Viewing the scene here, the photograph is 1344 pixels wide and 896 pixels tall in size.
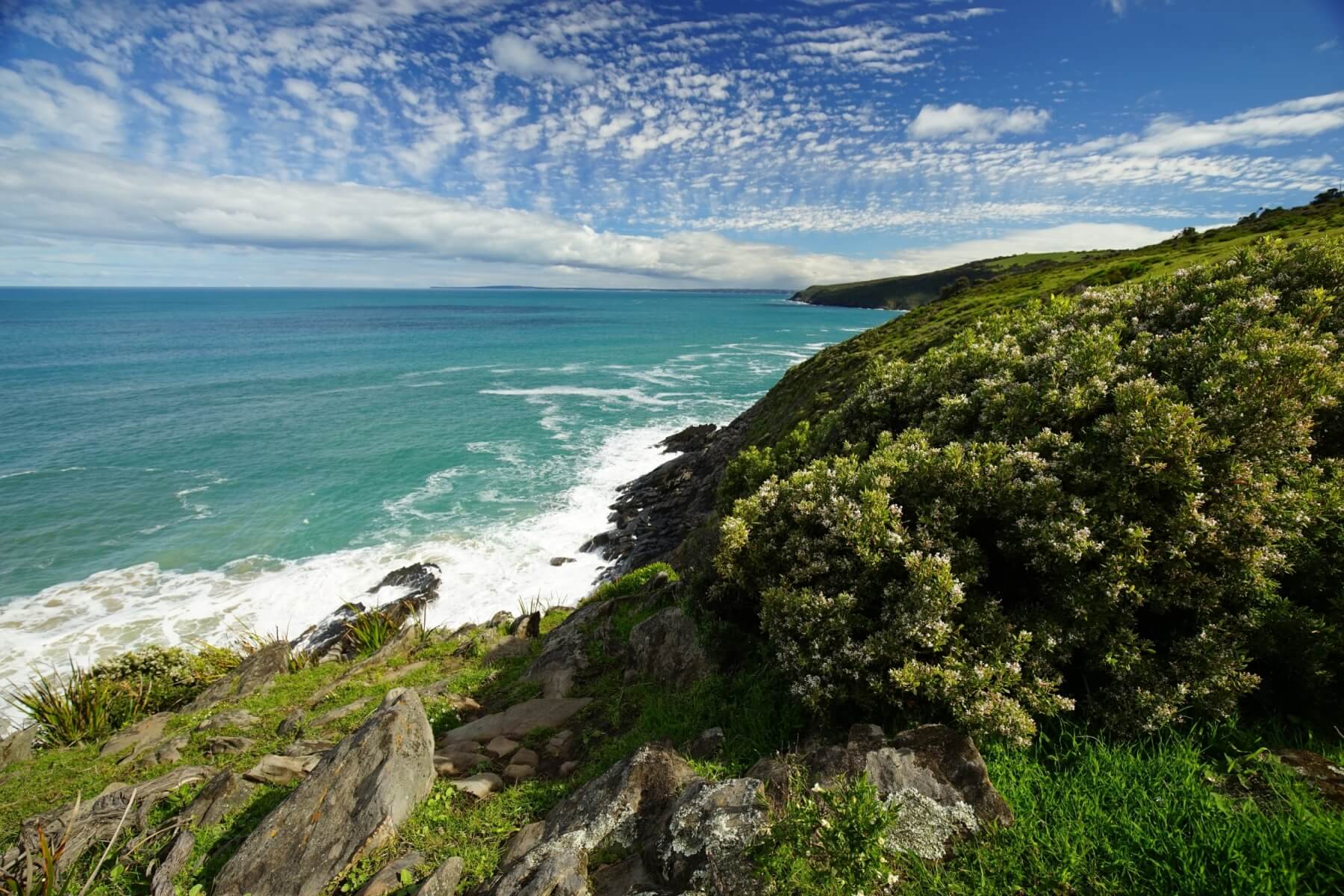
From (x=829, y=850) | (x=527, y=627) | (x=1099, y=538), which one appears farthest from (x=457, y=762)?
(x=1099, y=538)

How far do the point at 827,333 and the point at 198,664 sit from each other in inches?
5800

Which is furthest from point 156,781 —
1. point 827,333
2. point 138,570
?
point 827,333

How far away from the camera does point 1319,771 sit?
4.68 m

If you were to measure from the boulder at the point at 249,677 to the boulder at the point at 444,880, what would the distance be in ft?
40.9

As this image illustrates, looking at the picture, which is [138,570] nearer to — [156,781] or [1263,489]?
[156,781]

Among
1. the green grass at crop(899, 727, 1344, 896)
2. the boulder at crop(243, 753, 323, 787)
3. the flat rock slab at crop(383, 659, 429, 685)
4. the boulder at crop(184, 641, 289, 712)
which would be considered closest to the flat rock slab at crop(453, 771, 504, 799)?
the boulder at crop(243, 753, 323, 787)

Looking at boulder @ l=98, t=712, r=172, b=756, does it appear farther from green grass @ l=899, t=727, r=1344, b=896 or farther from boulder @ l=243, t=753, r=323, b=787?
green grass @ l=899, t=727, r=1344, b=896

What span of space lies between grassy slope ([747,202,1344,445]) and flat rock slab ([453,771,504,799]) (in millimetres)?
22892

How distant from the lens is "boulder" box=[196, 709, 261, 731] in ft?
39.9

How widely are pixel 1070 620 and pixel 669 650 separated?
6.54 m

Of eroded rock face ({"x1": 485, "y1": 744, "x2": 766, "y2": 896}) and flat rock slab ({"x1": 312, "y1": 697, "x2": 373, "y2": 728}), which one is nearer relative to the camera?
eroded rock face ({"x1": 485, "y1": 744, "x2": 766, "y2": 896})

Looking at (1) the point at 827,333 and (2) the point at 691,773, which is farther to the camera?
(1) the point at 827,333

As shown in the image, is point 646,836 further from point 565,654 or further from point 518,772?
point 565,654

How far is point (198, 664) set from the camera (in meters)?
16.6
